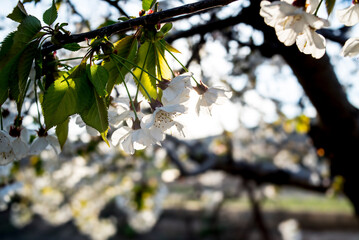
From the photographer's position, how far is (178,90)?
62cm

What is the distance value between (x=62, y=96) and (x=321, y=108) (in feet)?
4.65

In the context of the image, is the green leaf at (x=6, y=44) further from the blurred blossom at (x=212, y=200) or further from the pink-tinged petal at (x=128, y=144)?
the blurred blossom at (x=212, y=200)

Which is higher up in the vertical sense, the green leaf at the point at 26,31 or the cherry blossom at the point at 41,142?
the green leaf at the point at 26,31

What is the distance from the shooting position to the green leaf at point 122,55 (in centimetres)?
64

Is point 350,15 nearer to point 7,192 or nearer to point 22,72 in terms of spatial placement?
point 22,72

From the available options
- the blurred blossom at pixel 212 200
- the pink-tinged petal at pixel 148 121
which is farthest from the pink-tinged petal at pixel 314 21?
the blurred blossom at pixel 212 200

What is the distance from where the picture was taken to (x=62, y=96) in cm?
55

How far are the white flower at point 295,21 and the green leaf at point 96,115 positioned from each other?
0.35 meters

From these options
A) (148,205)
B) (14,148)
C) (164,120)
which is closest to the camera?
(164,120)


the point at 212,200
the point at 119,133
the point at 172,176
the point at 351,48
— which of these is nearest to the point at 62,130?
the point at 119,133

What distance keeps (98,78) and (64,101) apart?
8 centimetres

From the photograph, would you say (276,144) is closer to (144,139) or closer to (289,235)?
(289,235)

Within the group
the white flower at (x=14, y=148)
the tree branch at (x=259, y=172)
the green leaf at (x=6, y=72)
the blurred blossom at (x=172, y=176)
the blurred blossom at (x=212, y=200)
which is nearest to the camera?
the green leaf at (x=6, y=72)

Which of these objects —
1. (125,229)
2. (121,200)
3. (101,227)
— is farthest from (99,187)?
(125,229)
